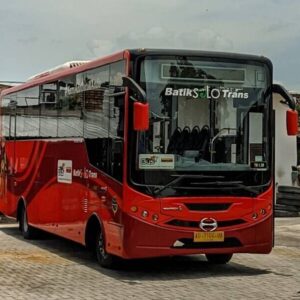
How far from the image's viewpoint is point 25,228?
629 inches

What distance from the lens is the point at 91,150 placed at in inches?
461

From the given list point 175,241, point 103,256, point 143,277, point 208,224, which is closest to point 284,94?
point 208,224

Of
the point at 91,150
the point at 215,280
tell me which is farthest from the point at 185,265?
the point at 91,150

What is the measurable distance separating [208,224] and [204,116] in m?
1.63

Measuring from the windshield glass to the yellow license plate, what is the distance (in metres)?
0.96

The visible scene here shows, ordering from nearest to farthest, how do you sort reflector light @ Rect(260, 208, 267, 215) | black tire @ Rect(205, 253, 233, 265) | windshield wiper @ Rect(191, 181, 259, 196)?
1. windshield wiper @ Rect(191, 181, 259, 196)
2. reflector light @ Rect(260, 208, 267, 215)
3. black tire @ Rect(205, 253, 233, 265)

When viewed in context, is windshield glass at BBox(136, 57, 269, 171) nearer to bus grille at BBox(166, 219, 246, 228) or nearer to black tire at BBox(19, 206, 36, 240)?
bus grille at BBox(166, 219, 246, 228)

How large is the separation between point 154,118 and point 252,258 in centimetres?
386

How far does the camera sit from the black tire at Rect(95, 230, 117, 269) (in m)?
11.1

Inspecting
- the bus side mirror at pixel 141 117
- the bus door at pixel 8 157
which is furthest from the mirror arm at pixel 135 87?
the bus door at pixel 8 157

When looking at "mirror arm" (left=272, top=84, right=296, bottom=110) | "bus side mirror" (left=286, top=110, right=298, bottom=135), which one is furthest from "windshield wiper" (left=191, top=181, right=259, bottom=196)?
"mirror arm" (left=272, top=84, right=296, bottom=110)

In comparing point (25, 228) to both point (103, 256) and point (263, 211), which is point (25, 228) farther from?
point (263, 211)

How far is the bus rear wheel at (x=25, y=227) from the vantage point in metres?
15.7

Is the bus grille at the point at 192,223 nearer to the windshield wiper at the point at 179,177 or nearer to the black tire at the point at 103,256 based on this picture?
the windshield wiper at the point at 179,177
